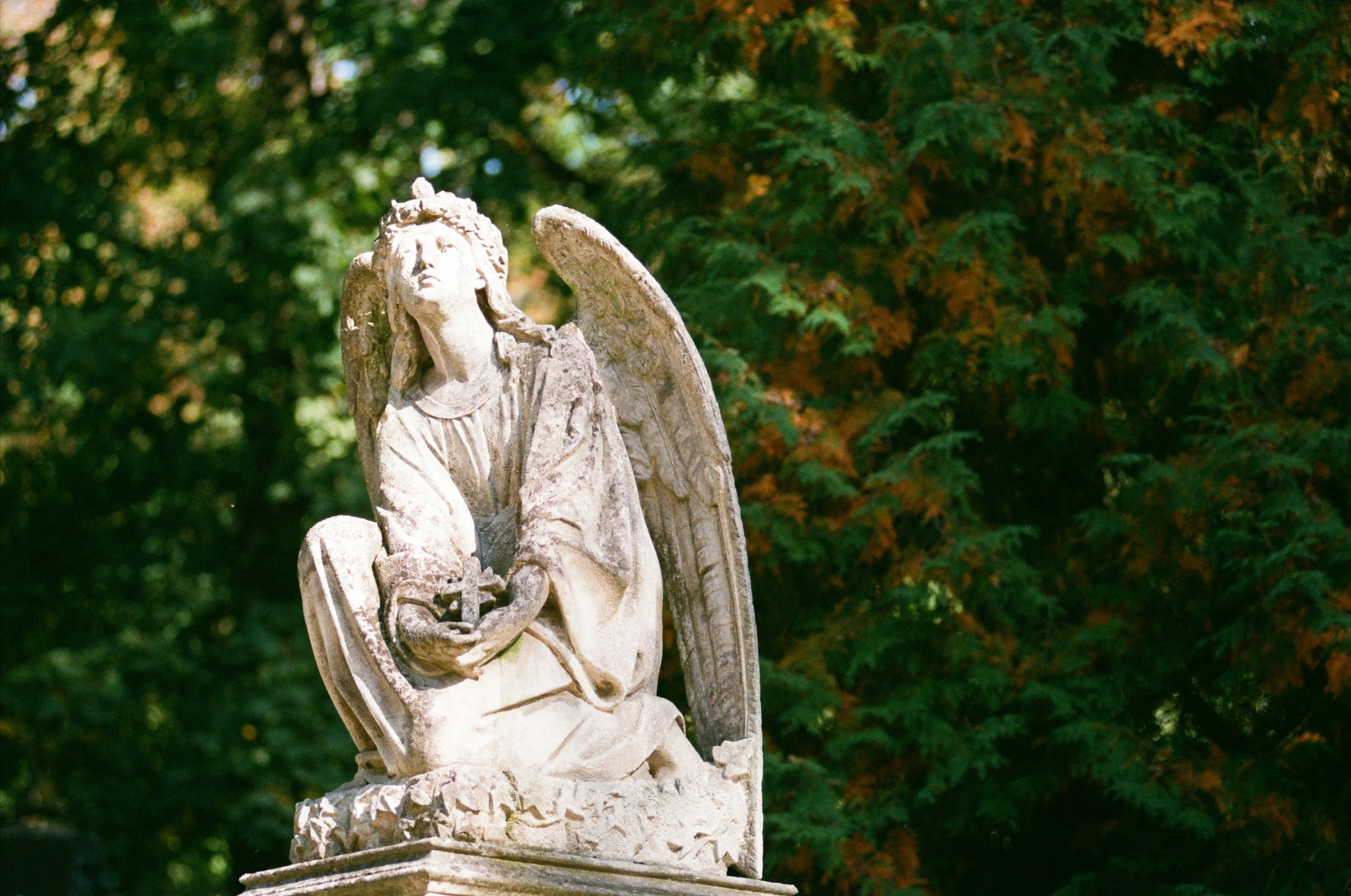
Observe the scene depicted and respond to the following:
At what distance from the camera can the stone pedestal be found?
13.2 ft

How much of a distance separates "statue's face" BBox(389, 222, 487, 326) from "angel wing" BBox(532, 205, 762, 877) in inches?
11.3

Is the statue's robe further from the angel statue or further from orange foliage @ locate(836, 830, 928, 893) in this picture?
orange foliage @ locate(836, 830, 928, 893)

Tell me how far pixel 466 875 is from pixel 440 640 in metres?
0.56

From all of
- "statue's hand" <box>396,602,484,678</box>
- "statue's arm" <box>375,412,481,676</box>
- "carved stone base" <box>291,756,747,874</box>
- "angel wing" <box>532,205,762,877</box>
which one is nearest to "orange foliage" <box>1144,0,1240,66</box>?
"angel wing" <box>532,205,762,877</box>

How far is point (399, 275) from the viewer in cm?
482

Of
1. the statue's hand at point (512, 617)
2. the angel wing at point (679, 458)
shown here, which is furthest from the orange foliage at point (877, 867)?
the statue's hand at point (512, 617)

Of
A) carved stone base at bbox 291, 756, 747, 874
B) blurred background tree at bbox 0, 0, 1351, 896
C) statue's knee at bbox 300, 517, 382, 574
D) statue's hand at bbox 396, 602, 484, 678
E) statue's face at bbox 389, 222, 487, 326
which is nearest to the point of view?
carved stone base at bbox 291, 756, 747, 874

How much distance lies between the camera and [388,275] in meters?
4.86

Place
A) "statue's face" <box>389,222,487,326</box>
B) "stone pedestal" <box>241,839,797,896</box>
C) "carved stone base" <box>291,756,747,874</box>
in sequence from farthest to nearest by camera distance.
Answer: "statue's face" <box>389,222,487,326</box> < "carved stone base" <box>291,756,747,874</box> < "stone pedestal" <box>241,839,797,896</box>

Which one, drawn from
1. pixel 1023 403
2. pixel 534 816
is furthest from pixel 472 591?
pixel 1023 403

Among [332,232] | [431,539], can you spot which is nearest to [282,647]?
[332,232]

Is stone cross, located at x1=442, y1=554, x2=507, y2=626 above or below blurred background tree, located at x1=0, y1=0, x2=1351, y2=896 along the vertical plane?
above

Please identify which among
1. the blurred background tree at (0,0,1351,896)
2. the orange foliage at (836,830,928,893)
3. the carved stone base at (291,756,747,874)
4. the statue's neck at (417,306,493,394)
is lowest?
the orange foliage at (836,830,928,893)

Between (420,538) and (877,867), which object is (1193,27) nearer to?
(877,867)
